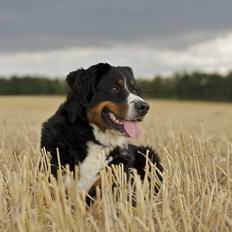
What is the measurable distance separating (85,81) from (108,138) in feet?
2.01

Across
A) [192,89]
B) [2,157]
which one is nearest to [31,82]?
[192,89]

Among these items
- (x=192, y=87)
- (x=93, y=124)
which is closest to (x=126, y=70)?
(x=93, y=124)

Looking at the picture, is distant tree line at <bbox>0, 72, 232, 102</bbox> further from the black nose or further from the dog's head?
the black nose

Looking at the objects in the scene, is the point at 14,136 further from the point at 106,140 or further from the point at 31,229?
the point at 31,229

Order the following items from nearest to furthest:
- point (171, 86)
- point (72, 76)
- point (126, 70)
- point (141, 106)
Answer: point (141, 106) < point (72, 76) < point (126, 70) < point (171, 86)

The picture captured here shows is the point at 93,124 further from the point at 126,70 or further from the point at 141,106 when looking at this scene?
the point at 126,70

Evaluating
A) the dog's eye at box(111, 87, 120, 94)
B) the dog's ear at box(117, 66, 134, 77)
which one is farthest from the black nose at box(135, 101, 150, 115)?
the dog's ear at box(117, 66, 134, 77)

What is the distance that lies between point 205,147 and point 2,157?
2.21 meters

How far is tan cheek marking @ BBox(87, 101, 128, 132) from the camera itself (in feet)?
16.0

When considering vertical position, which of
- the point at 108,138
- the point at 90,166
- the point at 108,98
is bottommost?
the point at 90,166

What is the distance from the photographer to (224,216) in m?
3.28

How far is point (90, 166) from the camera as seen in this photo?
5.02 meters

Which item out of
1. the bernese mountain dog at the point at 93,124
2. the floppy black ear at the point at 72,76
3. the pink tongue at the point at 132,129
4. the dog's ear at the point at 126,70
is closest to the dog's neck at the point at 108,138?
the bernese mountain dog at the point at 93,124

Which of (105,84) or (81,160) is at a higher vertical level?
(105,84)
